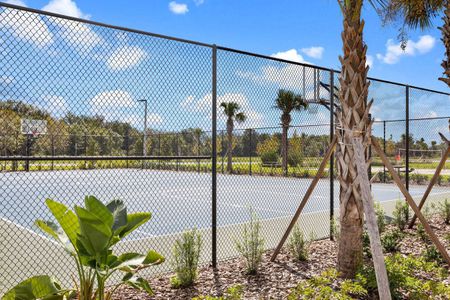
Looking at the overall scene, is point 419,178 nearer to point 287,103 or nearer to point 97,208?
point 287,103

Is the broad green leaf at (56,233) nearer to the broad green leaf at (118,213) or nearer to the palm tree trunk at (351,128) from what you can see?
the broad green leaf at (118,213)

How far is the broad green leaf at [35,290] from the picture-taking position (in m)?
2.91

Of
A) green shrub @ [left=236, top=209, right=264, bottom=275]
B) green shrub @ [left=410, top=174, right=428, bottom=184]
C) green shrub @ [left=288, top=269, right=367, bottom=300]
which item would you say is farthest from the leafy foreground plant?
green shrub @ [left=410, top=174, right=428, bottom=184]

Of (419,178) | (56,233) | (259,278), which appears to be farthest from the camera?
(419,178)

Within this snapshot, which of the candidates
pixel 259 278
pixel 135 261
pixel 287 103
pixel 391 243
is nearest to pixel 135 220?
pixel 135 261

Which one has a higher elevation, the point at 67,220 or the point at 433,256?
the point at 67,220

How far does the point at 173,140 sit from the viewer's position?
7.21 m

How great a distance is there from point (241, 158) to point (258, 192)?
1522mm

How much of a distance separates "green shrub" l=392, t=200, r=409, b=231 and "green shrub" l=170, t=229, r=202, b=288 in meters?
4.62

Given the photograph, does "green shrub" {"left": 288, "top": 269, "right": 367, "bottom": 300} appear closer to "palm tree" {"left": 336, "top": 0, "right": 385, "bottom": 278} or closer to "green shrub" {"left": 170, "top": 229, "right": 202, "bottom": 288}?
"palm tree" {"left": 336, "top": 0, "right": 385, "bottom": 278}

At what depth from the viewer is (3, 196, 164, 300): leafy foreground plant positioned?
2.91 m

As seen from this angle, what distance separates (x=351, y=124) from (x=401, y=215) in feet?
14.6

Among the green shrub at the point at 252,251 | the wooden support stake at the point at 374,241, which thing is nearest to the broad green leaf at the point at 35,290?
the green shrub at the point at 252,251

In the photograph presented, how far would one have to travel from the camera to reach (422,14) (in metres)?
7.54
